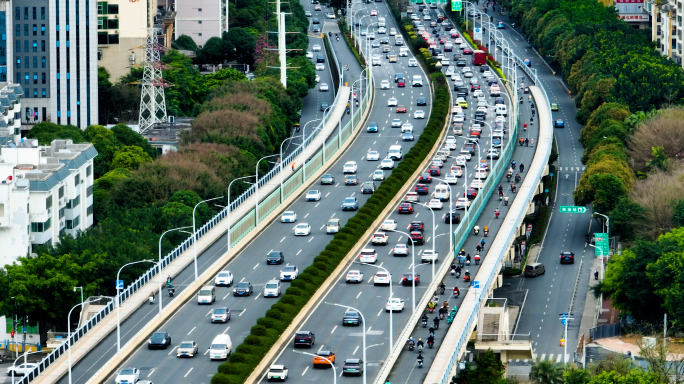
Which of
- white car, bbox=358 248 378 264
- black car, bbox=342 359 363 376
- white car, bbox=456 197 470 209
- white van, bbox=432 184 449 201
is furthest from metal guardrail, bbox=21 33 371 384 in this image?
black car, bbox=342 359 363 376

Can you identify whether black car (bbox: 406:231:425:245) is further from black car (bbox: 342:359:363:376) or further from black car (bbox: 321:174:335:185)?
black car (bbox: 342:359:363:376)

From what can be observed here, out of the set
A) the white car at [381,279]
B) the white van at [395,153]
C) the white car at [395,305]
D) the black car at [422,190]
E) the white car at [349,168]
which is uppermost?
the white van at [395,153]

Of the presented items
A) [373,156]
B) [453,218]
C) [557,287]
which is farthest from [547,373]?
[373,156]

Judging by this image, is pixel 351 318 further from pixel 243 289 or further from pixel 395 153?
pixel 395 153

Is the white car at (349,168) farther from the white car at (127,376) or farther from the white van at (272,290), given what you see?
the white car at (127,376)

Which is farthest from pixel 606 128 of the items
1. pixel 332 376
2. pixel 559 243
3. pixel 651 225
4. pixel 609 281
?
pixel 332 376

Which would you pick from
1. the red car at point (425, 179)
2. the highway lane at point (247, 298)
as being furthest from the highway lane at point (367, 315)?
the red car at point (425, 179)

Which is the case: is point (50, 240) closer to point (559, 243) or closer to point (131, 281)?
point (131, 281)
